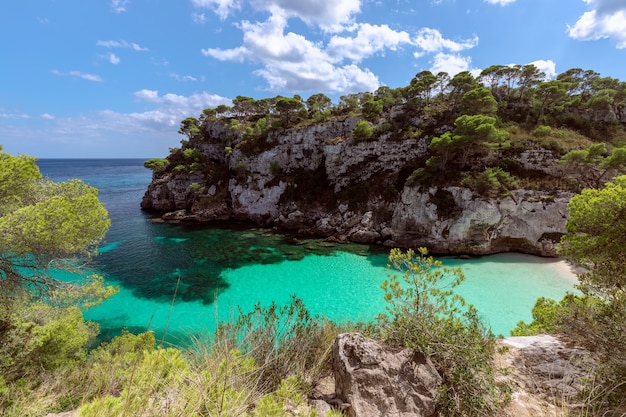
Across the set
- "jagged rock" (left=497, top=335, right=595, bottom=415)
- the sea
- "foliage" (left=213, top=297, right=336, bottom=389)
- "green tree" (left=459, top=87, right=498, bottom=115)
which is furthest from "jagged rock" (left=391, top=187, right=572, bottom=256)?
"foliage" (left=213, top=297, right=336, bottom=389)

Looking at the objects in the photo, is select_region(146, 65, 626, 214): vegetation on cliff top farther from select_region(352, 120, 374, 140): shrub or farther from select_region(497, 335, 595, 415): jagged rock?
select_region(497, 335, 595, 415): jagged rock

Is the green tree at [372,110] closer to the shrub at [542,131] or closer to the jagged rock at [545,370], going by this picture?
the shrub at [542,131]

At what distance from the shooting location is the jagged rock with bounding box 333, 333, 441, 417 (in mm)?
3463

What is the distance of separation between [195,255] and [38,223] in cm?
1543

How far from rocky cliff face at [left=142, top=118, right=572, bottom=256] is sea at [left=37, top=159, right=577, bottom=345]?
205 cm

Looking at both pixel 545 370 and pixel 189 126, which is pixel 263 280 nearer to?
pixel 545 370

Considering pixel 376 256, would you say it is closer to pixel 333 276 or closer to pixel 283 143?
pixel 333 276

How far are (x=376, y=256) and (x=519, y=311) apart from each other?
887cm

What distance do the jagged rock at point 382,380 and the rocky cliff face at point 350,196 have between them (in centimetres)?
1747

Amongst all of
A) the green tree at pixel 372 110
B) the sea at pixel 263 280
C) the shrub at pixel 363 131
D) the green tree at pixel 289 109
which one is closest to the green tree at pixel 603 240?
the sea at pixel 263 280

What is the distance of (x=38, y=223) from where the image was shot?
5.46 meters

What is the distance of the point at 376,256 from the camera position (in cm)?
1900

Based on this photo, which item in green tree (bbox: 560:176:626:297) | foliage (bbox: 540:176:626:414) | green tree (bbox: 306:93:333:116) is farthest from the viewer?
green tree (bbox: 306:93:333:116)

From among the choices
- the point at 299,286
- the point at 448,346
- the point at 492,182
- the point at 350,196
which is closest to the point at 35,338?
the point at 448,346
